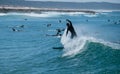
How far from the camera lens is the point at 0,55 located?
79.2 ft

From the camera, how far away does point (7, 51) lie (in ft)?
86.3

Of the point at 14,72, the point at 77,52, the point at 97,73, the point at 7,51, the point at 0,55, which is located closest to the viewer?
the point at 97,73

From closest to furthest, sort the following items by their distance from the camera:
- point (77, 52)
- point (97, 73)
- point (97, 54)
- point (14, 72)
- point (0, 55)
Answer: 1. point (97, 73)
2. point (14, 72)
3. point (97, 54)
4. point (77, 52)
5. point (0, 55)

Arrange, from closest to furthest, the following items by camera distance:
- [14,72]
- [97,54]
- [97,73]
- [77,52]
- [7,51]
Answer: [97,73]
[14,72]
[97,54]
[77,52]
[7,51]

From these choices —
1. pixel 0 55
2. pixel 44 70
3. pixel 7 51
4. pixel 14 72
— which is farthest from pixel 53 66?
pixel 7 51

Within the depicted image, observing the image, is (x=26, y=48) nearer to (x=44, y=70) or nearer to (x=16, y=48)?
(x=16, y=48)

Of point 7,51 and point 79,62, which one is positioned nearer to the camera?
point 79,62

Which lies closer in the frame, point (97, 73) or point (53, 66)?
point (97, 73)

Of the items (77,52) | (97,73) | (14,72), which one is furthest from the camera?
(77,52)

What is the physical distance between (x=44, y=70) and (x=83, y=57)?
2.95m

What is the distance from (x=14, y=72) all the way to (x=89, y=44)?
622cm

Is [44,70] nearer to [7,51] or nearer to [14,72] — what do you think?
[14,72]

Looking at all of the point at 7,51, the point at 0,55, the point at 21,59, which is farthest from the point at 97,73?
the point at 7,51

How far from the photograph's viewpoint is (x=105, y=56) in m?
19.8
